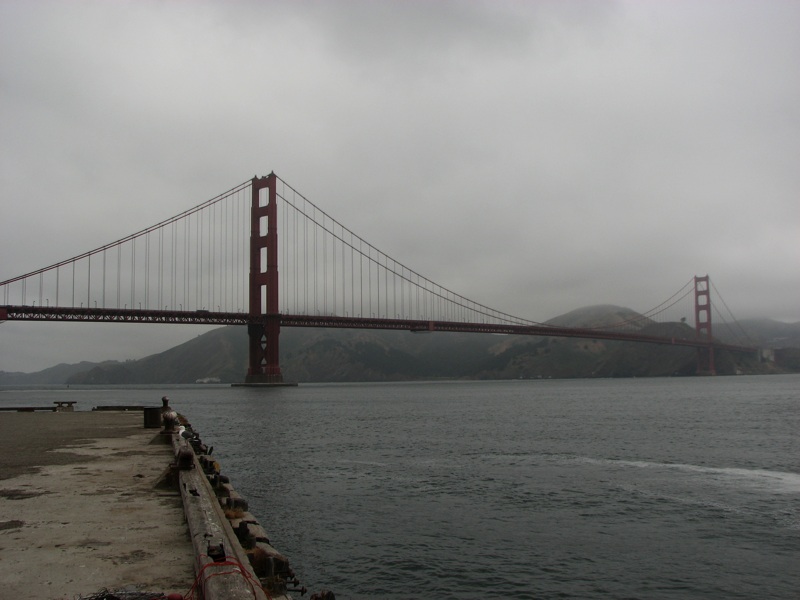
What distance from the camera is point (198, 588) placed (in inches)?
251

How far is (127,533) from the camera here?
28.5 feet

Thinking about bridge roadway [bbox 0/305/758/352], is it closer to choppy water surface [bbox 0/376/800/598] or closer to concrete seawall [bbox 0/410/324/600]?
choppy water surface [bbox 0/376/800/598]

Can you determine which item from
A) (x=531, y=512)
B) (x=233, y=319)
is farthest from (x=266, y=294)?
(x=531, y=512)

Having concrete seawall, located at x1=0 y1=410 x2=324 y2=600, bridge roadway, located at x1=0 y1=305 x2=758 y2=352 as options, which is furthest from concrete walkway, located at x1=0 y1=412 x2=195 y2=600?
bridge roadway, located at x1=0 y1=305 x2=758 y2=352

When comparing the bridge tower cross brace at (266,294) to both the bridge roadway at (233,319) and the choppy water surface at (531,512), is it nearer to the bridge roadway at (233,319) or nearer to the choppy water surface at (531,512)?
the bridge roadway at (233,319)

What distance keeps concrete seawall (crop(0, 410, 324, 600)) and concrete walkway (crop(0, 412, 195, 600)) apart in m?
0.01

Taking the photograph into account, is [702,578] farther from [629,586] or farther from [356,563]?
[356,563]

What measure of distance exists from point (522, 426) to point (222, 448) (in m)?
18.5

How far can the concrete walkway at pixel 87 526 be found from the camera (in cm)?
680

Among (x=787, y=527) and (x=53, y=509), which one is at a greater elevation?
(x=53, y=509)

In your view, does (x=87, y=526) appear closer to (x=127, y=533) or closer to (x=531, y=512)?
(x=127, y=533)

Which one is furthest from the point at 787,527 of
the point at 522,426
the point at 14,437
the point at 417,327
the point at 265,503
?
the point at 417,327

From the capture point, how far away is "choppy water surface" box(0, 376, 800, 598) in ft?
37.6

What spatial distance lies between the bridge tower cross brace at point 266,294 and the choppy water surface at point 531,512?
206 feet
